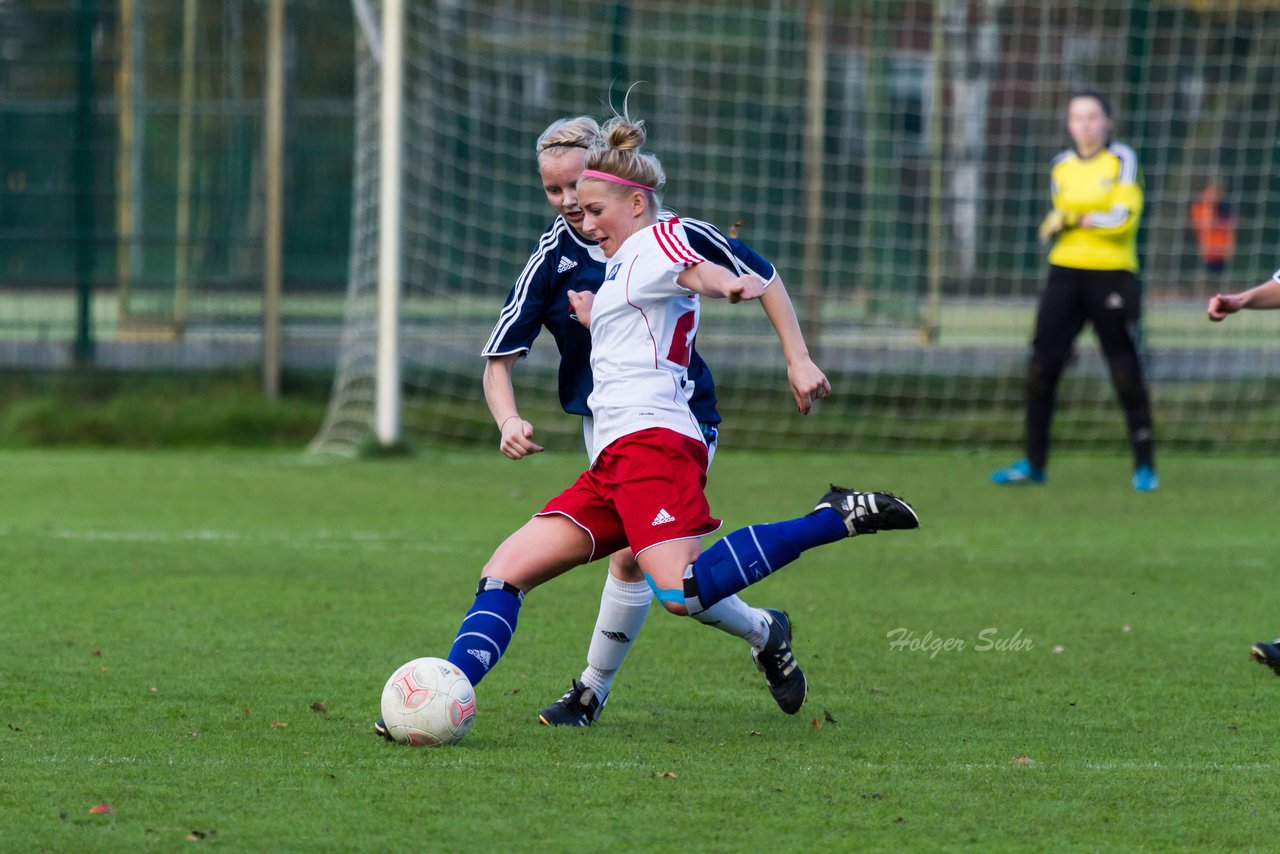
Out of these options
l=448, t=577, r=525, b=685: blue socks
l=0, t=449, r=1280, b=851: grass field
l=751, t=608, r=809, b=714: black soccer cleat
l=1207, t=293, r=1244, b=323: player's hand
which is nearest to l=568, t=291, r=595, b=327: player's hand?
l=448, t=577, r=525, b=685: blue socks

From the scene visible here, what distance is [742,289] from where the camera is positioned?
383 cm

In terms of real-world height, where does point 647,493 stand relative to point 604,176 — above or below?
below

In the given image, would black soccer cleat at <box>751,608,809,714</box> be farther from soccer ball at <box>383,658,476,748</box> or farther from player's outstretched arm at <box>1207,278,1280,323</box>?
player's outstretched arm at <box>1207,278,1280,323</box>

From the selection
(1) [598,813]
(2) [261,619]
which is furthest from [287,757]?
(2) [261,619]

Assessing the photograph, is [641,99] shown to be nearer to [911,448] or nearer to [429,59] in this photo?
[429,59]

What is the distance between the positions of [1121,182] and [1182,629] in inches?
156

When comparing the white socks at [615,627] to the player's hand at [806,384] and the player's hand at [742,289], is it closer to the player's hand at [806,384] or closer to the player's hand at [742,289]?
the player's hand at [806,384]

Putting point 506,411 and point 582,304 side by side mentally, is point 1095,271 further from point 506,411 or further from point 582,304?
point 506,411

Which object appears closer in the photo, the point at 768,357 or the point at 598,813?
the point at 598,813

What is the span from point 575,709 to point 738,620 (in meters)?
0.47

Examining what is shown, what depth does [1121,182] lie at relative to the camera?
9.12 metres

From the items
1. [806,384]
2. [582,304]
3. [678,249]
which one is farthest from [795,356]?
[582,304]

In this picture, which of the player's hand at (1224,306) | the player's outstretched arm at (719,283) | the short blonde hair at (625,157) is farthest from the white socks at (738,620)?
the player's hand at (1224,306)

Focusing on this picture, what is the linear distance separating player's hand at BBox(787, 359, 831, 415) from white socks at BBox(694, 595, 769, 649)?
0.55 metres
